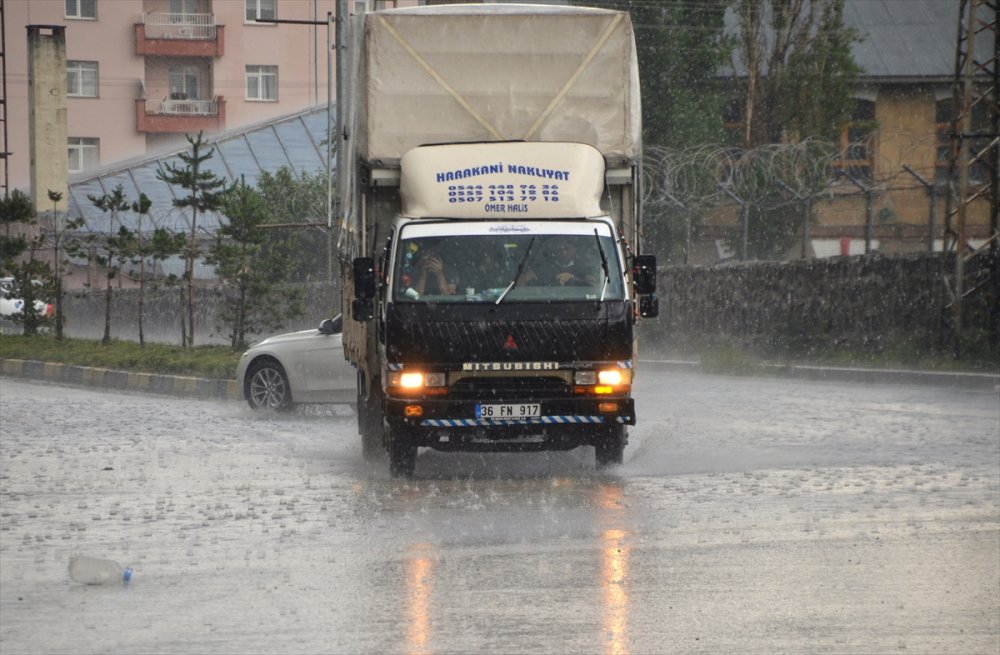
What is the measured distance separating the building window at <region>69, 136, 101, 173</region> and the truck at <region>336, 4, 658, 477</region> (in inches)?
1788

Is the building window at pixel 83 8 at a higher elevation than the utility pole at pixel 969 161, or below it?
higher

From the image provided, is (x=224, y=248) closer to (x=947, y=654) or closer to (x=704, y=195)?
(x=704, y=195)

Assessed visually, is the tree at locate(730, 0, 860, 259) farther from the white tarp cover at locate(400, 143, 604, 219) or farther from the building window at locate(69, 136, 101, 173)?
the building window at locate(69, 136, 101, 173)

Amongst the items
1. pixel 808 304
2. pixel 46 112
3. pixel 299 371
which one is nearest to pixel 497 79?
pixel 299 371

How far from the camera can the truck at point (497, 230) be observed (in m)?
11.4

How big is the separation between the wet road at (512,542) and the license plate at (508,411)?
1.69 feet

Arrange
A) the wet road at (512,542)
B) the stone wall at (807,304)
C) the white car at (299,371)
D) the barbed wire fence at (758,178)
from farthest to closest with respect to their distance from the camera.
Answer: the stone wall at (807,304) → the barbed wire fence at (758,178) → the white car at (299,371) → the wet road at (512,542)

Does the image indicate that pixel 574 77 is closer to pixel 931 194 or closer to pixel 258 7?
pixel 931 194

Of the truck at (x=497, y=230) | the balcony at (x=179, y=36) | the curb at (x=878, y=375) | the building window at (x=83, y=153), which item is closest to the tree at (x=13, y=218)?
the curb at (x=878, y=375)

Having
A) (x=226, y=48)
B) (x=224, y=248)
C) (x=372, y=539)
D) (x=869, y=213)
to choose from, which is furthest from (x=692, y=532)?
(x=226, y=48)

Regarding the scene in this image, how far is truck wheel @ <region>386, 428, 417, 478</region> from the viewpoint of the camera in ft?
38.3

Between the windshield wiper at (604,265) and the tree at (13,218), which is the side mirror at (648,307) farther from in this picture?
the tree at (13,218)

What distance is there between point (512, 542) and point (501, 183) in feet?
12.4

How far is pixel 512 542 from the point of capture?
350 inches
